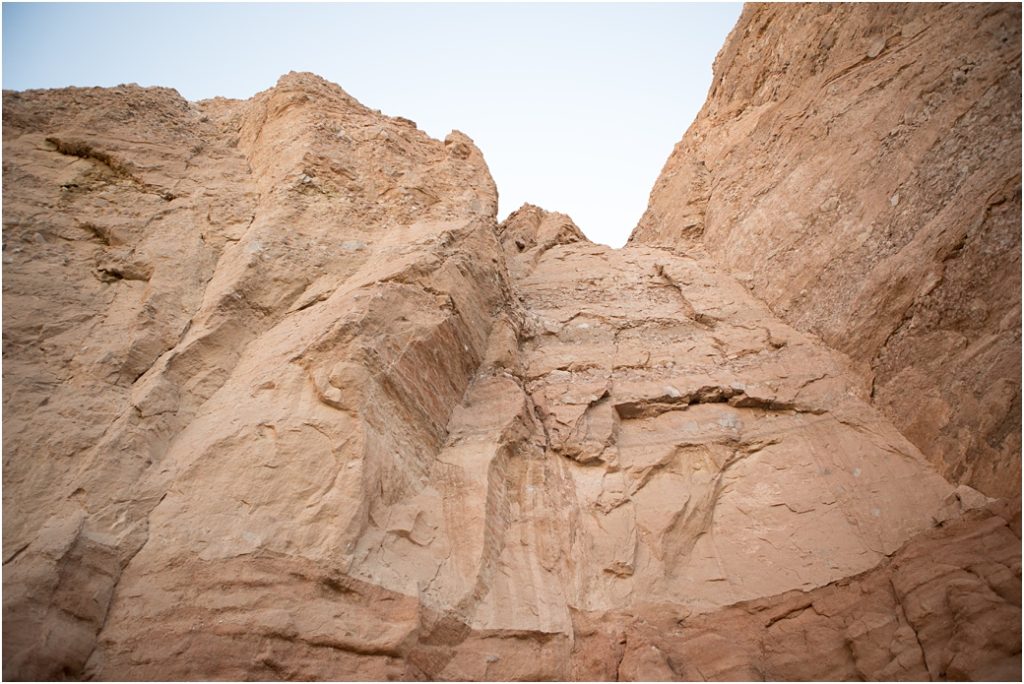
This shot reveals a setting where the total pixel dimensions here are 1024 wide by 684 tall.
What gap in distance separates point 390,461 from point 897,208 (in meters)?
7.18

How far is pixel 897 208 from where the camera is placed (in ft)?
26.0

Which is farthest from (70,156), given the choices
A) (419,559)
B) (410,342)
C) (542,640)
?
(542,640)

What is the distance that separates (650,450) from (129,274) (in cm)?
629

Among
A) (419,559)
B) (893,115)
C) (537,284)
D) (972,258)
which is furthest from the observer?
(537,284)

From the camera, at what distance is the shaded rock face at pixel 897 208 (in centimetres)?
625

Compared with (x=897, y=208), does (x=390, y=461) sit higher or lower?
lower

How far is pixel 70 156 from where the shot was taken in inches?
308

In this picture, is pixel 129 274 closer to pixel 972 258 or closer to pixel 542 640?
pixel 542 640

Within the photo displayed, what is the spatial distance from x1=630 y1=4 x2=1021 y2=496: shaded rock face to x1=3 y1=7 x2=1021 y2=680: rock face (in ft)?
1.69

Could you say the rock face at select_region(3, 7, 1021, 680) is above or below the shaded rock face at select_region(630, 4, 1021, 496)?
below

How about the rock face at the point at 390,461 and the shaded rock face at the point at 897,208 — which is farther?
the shaded rock face at the point at 897,208

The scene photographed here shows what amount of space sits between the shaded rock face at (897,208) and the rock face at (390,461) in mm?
516

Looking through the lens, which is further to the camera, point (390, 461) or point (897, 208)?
point (897, 208)

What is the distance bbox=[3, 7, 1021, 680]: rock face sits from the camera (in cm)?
471
